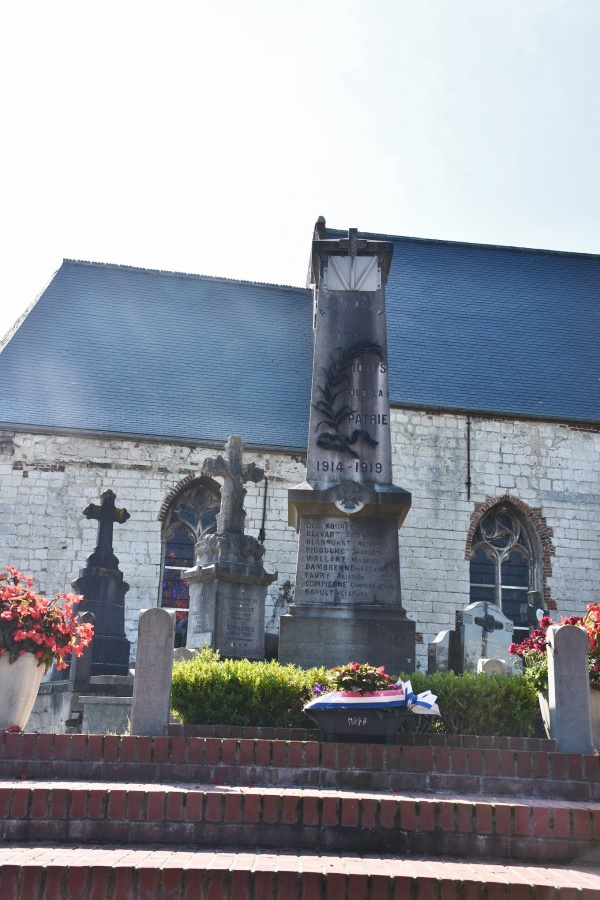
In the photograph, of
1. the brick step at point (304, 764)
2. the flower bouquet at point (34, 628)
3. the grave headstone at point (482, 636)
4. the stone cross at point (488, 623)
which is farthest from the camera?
the stone cross at point (488, 623)

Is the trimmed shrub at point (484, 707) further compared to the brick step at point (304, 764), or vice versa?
the trimmed shrub at point (484, 707)

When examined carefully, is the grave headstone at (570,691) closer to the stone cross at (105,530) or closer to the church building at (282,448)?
the stone cross at (105,530)

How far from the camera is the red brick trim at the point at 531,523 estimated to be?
1698 centimetres

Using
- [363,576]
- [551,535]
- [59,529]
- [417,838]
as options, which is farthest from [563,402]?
[417,838]

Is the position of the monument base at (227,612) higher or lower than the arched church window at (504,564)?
lower

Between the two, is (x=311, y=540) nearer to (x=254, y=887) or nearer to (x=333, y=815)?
(x=333, y=815)

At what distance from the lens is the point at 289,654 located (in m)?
7.73

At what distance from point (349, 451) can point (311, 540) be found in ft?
3.10

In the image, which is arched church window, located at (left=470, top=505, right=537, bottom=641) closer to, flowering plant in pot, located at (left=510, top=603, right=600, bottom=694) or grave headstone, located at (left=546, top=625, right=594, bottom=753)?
flowering plant in pot, located at (left=510, top=603, right=600, bottom=694)

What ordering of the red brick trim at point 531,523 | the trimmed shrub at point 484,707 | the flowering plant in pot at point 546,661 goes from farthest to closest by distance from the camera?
1. the red brick trim at point 531,523
2. the trimmed shrub at point 484,707
3. the flowering plant in pot at point 546,661

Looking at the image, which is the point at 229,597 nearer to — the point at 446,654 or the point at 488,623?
the point at 446,654

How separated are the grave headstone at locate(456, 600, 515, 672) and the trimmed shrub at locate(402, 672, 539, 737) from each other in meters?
5.54

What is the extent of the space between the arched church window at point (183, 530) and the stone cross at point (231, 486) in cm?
575

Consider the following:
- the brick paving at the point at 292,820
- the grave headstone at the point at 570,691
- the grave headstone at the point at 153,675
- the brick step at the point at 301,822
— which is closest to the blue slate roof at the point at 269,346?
the grave headstone at the point at 153,675
